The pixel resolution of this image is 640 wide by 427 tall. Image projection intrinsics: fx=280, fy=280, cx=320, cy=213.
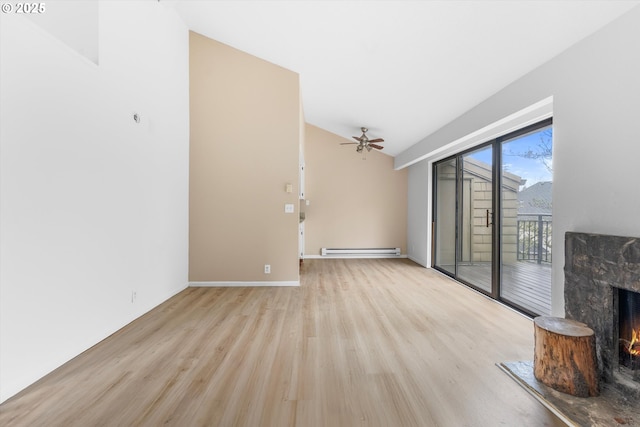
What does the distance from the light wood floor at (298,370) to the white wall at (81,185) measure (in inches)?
11.6

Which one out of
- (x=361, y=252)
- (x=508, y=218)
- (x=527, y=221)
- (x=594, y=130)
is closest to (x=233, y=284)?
(x=361, y=252)

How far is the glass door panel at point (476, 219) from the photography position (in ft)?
13.3

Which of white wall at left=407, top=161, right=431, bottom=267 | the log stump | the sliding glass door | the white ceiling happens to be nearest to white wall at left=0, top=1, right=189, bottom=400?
the white ceiling

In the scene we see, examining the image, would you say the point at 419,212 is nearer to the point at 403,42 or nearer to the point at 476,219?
the point at 476,219

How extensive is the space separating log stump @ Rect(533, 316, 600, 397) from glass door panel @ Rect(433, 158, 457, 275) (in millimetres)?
3318

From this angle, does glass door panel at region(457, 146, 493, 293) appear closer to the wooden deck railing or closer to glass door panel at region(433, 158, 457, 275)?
glass door panel at region(433, 158, 457, 275)

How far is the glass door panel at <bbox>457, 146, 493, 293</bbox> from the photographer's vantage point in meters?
4.06

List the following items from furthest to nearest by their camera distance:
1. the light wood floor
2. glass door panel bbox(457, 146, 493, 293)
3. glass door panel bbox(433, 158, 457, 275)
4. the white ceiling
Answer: glass door panel bbox(433, 158, 457, 275)
glass door panel bbox(457, 146, 493, 293)
the white ceiling
the light wood floor

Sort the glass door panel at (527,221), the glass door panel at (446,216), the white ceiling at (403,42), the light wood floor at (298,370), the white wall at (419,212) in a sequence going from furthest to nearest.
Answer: the white wall at (419,212)
the glass door panel at (446,216)
the glass door panel at (527,221)
the white ceiling at (403,42)
the light wood floor at (298,370)

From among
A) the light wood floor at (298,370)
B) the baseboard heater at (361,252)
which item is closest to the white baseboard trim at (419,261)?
the baseboard heater at (361,252)

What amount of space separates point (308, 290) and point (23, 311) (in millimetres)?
3021

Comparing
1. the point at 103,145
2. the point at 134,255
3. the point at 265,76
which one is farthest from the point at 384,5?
the point at 134,255

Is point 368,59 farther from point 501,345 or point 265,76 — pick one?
point 501,345

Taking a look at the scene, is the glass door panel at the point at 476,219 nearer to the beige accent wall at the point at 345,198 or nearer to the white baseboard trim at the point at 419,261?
the white baseboard trim at the point at 419,261
